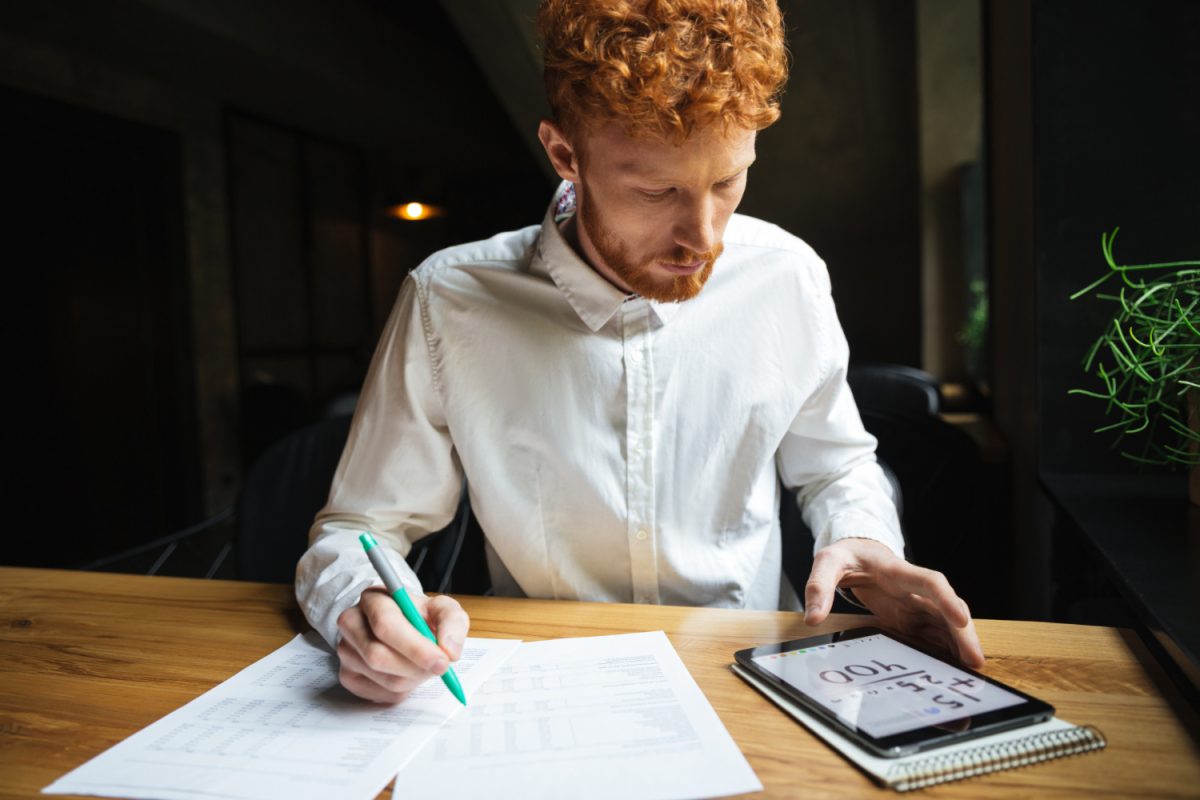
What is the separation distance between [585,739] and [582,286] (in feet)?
2.27

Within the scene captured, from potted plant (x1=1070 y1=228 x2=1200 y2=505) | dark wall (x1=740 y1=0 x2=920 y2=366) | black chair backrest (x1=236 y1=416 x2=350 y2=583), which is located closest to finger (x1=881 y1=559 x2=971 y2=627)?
potted plant (x1=1070 y1=228 x2=1200 y2=505)

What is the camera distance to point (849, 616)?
99cm

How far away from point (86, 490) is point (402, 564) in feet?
16.9

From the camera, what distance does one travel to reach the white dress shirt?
4.06 ft

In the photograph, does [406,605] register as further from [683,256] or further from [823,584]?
[683,256]

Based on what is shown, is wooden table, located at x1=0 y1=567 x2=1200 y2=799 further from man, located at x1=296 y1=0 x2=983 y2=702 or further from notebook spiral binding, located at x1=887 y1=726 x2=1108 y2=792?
man, located at x1=296 y1=0 x2=983 y2=702

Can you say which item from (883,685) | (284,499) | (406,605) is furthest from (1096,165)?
(284,499)

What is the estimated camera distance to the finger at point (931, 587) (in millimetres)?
827

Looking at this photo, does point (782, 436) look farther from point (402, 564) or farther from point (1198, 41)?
point (1198, 41)

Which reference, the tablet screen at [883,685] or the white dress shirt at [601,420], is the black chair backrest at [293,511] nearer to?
the white dress shirt at [601,420]

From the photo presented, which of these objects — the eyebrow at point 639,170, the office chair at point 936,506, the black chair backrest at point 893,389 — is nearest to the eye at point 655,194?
the eyebrow at point 639,170

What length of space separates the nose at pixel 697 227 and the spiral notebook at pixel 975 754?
58 cm

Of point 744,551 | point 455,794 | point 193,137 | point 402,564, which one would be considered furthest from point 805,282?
point 193,137

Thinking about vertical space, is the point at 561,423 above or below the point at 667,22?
below
